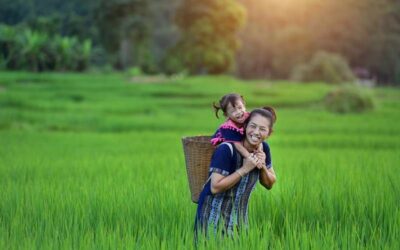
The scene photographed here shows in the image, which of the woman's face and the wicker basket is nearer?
the woman's face

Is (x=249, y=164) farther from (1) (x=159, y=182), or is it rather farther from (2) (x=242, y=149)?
(1) (x=159, y=182)

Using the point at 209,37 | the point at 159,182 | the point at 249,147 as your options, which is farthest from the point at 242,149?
the point at 209,37

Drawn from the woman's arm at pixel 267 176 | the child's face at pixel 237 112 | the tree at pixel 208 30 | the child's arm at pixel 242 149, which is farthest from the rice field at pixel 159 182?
the tree at pixel 208 30

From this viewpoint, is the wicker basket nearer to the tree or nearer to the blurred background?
the blurred background

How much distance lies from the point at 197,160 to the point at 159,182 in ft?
5.65

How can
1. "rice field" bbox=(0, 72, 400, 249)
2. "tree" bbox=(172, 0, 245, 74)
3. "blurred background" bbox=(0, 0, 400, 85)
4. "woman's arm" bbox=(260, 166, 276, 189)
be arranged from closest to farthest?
"woman's arm" bbox=(260, 166, 276, 189)
"rice field" bbox=(0, 72, 400, 249)
"blurred background" bbox=(0, 0, 400, 85)
"tree" bbox=(172, 0, 245, 74)

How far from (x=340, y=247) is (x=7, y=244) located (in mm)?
1510

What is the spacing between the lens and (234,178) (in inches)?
132

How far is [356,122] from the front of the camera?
45.9ft

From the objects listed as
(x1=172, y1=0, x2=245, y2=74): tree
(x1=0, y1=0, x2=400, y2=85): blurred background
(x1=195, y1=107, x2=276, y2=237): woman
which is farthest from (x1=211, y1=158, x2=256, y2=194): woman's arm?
(x1=172, y1=0, x2=245, y2=74): tree

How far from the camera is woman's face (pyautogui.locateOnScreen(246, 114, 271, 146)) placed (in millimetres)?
3318

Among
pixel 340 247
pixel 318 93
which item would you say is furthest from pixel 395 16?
pixel 340 247

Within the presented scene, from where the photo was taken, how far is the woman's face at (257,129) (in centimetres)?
332

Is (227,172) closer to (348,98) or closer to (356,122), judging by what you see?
(356,122)
